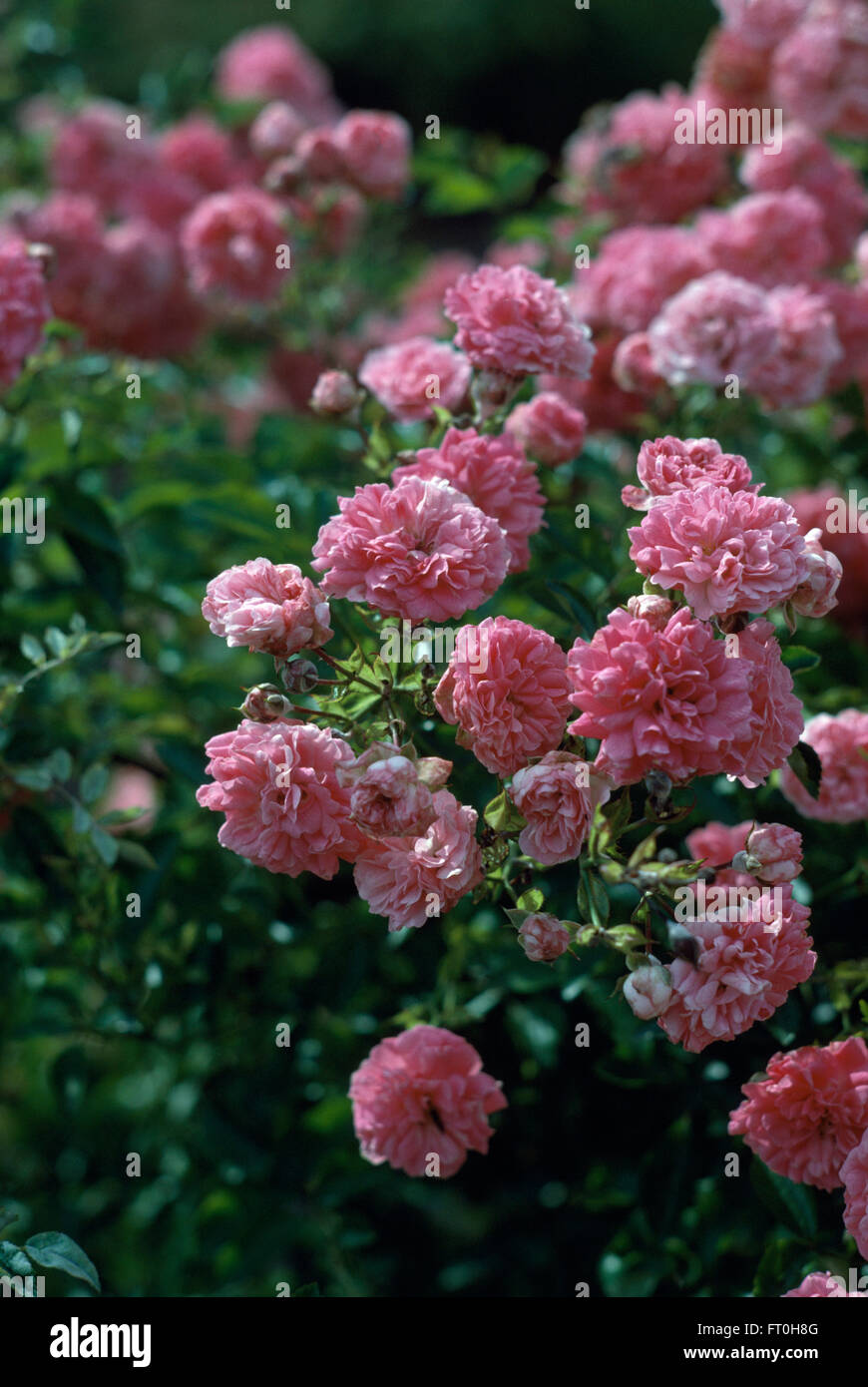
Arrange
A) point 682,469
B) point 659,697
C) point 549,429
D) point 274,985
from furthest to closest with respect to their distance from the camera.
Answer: point 274,985 → point 549,429 → point 682,469 → point 659,697

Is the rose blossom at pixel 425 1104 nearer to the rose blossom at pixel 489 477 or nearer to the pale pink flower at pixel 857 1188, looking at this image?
the pale pink flower at pixel 857 1188

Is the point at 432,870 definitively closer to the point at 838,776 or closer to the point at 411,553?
the point at 411,553

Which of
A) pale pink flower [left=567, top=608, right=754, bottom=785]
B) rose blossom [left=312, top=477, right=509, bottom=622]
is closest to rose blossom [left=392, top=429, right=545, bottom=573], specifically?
rose blossom [left=312, top=477, right=509, bottom=622]

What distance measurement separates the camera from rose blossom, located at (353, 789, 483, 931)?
0.83 metres

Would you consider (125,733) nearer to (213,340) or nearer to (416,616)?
(416,616)

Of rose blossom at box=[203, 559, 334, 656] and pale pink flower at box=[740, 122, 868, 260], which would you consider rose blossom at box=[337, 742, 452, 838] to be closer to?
rose blossom at box=[203, 559, 334, 656]

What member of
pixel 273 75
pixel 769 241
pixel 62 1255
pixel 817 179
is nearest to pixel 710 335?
pixel 769 241

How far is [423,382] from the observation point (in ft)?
3.76

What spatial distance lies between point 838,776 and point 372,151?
39.3 inches

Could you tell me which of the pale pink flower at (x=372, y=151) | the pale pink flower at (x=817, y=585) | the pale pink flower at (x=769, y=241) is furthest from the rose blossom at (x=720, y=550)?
the pale pink flower at (x=372, y=151)

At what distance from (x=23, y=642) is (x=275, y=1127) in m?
0.61

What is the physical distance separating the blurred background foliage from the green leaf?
166mm

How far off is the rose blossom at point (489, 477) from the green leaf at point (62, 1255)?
0.62m
